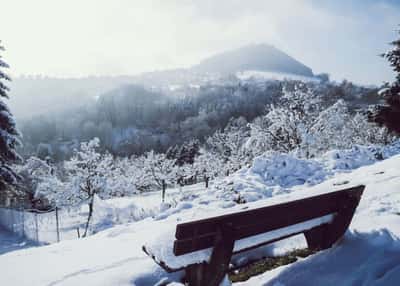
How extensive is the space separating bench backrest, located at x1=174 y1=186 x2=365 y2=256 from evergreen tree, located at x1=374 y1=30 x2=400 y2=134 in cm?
689

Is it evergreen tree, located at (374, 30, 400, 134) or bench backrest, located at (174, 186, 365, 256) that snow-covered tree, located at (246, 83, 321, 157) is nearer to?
evergreen tree, located at (374, 30, 400, 134)

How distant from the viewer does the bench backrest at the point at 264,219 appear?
2488 mm

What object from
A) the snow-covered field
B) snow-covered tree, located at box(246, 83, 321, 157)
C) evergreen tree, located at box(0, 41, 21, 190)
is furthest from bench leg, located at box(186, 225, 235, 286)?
snow-covered tree, located at box(246, 83, 321, 157)

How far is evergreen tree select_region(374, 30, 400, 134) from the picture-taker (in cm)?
912

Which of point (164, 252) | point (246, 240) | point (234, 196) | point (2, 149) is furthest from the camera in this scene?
point (2, 149)

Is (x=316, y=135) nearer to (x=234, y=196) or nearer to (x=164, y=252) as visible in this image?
(x=234, y=196)

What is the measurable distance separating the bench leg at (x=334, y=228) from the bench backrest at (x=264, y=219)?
11mm

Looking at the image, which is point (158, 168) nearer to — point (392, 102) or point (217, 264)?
point (392, 102)

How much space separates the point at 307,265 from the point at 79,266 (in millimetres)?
3066

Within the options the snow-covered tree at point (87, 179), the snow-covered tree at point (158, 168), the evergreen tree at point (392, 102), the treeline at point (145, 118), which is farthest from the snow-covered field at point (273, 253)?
the treeline at point (145, 118)

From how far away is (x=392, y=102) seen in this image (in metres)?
9.39

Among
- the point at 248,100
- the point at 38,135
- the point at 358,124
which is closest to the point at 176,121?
the point at 248,100

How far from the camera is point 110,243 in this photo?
5551mm

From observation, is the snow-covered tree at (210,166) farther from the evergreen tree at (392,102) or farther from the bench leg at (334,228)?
the bench leg at (334,228)
